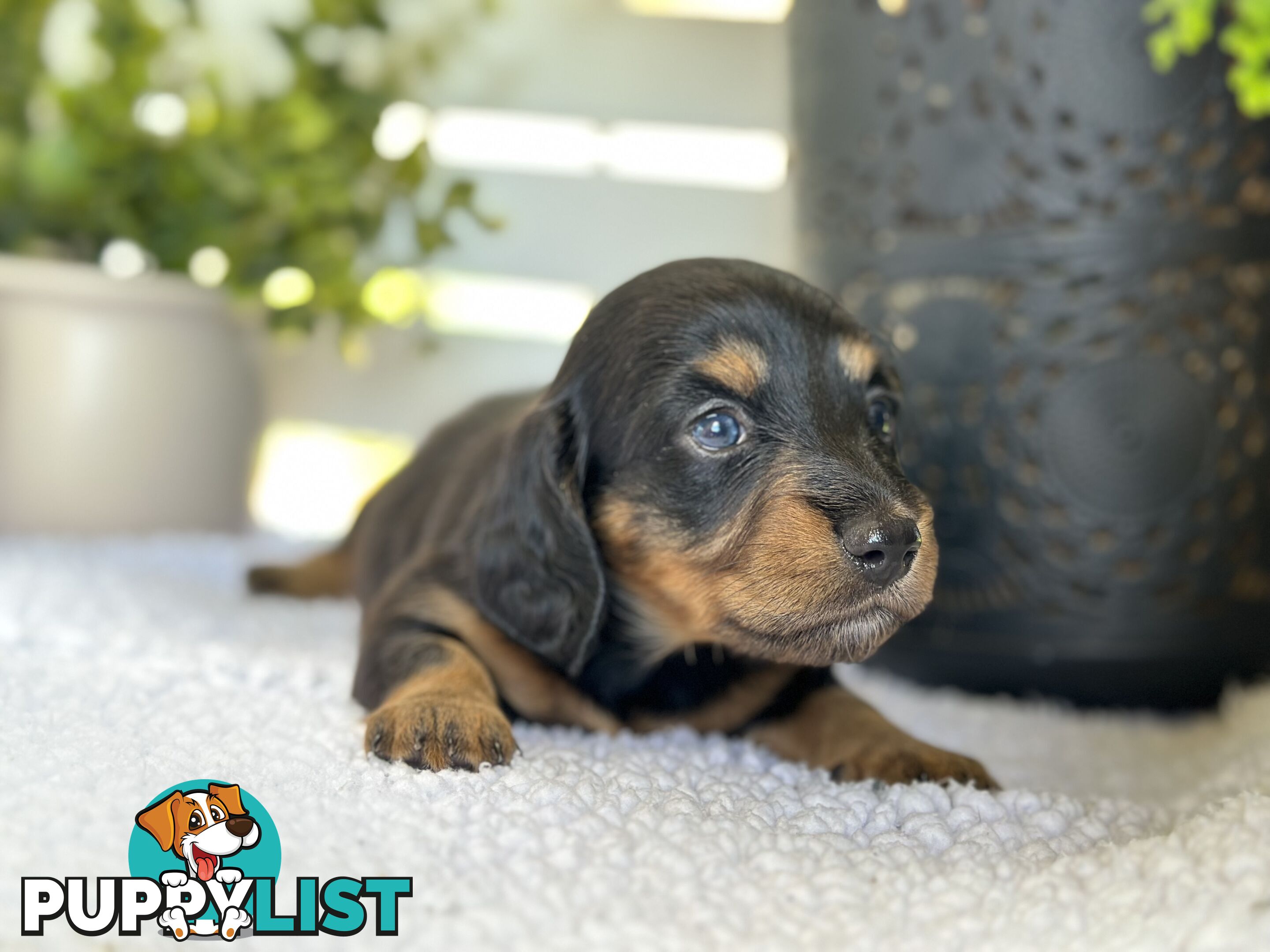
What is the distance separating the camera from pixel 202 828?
4.93ft

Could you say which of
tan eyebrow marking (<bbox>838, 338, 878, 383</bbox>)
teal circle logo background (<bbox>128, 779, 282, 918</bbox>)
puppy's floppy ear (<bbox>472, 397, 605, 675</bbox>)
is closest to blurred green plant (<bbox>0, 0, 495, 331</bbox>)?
puppy's floppy ear (<bbox>472, 397, 605, 675</bbox>)

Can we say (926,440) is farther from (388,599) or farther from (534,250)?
(534,250)

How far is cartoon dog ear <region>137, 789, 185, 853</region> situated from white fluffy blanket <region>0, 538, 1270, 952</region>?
0.02 m

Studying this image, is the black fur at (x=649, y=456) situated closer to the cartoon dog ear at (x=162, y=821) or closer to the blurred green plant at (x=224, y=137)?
the cartoon dog ear at (x=162, y=821)

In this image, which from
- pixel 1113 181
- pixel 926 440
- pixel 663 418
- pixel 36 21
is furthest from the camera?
pixel 36 21

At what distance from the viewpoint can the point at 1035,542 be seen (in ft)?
9.67

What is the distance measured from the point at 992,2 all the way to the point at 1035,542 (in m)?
1.32

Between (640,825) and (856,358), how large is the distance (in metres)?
1.06

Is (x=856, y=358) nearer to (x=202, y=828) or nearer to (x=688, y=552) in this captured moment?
(x=688, y=552)

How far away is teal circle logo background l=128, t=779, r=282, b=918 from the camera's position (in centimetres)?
140

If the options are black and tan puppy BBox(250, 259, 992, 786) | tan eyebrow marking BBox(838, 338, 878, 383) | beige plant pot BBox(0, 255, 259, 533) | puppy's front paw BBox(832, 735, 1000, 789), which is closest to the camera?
black and tan puppy BBox(250, 259, 992, 786)

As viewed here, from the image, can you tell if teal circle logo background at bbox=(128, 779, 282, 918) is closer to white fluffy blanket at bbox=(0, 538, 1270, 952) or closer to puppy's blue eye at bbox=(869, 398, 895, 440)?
white fluffy blanket at bbox=(0, 538, 1270, 952)

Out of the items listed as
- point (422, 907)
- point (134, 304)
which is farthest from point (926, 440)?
point (134, 304)

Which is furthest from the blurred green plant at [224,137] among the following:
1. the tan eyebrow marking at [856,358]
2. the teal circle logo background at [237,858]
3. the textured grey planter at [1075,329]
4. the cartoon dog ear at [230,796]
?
the teal circle logo background at [237,858]
